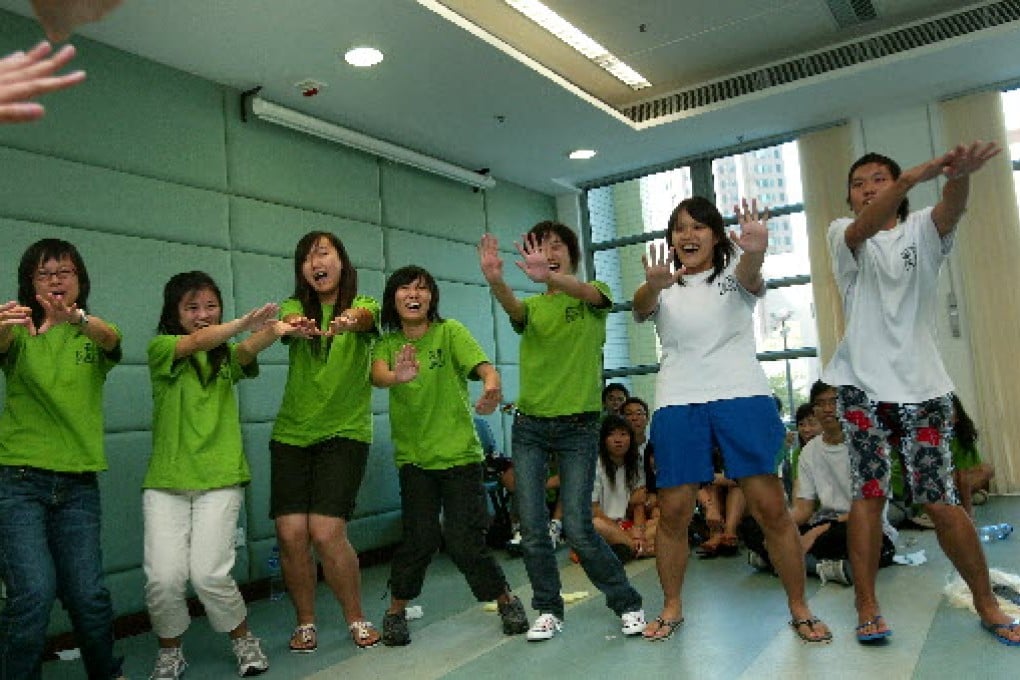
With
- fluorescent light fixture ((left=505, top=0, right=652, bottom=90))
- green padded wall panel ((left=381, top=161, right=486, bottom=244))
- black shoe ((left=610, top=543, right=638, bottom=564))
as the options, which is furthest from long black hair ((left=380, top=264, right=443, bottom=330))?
green padded wall panel ((left=381, top=161, right=486, bottom=244))

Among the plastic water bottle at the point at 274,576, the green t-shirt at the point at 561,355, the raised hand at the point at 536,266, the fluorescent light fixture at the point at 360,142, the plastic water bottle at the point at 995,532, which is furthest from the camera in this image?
the fluorescent light fixture at the point at 360,142

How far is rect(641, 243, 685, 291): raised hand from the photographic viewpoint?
2.45 m

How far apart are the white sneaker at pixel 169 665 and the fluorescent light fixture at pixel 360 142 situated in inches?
110

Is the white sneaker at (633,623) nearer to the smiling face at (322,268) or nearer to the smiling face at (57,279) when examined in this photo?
the smiling face at (322,268)

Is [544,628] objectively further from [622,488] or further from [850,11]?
[850,11]

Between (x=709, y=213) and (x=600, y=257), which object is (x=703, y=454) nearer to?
(x=709, y=213)

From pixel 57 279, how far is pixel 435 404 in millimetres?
1210

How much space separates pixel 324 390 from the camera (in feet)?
9.00

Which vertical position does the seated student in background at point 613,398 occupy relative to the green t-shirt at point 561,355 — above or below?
below

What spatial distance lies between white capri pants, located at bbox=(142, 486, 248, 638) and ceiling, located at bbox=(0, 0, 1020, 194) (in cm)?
214

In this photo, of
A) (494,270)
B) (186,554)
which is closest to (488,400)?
(494,270)

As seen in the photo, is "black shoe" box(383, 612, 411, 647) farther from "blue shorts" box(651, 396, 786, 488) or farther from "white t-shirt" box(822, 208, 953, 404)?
"white t-shirt" box(822, 208, 953, 404)

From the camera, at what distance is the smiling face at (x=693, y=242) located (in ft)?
8.49

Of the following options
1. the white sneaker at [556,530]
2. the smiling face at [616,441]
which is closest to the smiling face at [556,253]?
the white sneaker at [556,530]
